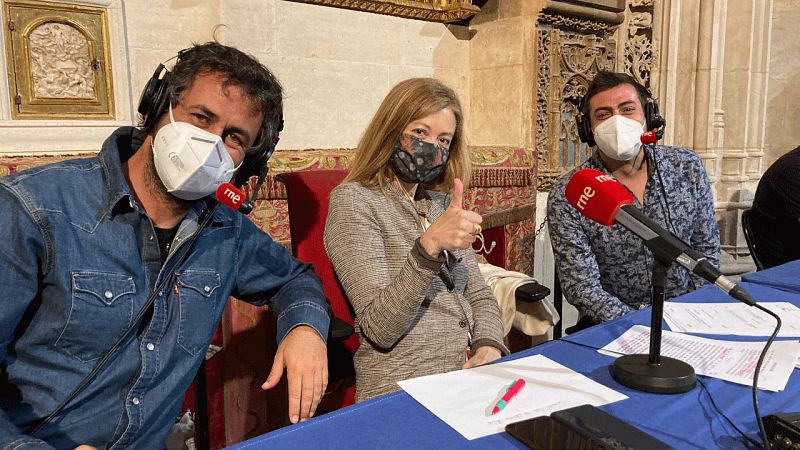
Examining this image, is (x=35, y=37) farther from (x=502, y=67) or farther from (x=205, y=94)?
(x=502, y=67)

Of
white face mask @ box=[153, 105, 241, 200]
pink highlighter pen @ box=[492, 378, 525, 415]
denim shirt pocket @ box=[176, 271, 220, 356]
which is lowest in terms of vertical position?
pink highlighter pen @ box=[492, 378, 525, 415]

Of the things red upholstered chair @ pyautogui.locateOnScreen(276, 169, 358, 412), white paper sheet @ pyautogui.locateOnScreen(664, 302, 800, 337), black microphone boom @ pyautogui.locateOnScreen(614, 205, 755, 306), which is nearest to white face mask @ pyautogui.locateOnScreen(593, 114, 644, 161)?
white paper sheet @ pyautogui.locateOnScreen(664, 302, 800, 337)

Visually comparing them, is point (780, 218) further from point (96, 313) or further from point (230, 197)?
point (96, 313)

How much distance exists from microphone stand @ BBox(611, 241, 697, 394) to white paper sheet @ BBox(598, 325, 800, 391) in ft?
0.27

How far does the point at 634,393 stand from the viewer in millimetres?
1071

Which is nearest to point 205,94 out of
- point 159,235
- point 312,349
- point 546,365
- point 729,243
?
point 159,235

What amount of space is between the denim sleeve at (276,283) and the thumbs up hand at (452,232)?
0.31 m

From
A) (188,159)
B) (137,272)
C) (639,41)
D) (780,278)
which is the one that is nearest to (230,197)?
(188,159)

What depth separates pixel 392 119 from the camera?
1857 mm

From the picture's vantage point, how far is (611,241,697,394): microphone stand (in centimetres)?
107

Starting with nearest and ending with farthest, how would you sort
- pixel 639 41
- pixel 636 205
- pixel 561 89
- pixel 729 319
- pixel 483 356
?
pixel 729 319
pixel 483 356
pixel 636 205
pixel 561 89
pixel 639 41

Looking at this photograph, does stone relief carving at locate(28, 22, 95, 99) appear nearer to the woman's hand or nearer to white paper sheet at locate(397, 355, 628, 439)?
the woman's hand

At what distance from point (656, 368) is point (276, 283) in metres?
0.90

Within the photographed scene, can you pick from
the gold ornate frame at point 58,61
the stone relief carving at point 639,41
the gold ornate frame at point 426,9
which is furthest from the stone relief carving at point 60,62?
the stone relief carving at point 639,41
